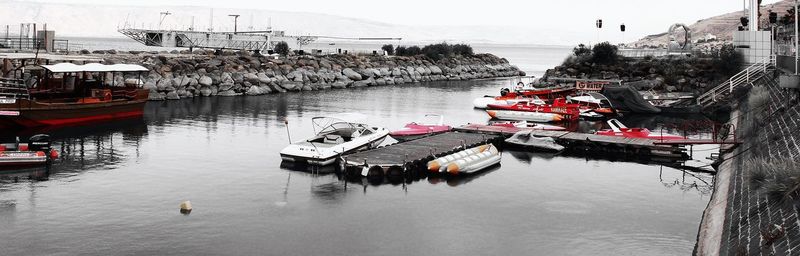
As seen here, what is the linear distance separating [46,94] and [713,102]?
140ft

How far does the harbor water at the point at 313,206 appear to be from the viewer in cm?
1969

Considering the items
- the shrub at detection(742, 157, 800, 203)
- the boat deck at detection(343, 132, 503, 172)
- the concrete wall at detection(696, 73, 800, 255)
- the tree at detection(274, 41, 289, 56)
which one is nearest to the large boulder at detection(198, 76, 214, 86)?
the boat deck at detection(343, 132, 503, 172)

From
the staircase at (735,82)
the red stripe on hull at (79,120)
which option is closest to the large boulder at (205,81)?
the red stripe on hull at (79,120)

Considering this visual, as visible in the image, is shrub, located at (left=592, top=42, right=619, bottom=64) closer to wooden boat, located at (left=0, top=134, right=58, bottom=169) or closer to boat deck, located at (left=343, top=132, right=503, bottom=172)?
boat deck, located at (left=343, top=132, right=503, bottom=172)

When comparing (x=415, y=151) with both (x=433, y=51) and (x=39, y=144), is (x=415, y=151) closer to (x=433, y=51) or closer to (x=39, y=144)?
(x=39, y=144)

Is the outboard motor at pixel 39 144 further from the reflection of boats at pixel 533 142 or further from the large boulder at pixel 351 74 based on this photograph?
the large boulder at pixel 351 74

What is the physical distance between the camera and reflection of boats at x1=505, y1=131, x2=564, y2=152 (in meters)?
36.7

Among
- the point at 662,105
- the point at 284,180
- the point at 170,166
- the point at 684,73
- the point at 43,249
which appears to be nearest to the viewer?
the point at 43,249

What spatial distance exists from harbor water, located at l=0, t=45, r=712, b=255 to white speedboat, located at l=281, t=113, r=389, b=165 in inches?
39.8

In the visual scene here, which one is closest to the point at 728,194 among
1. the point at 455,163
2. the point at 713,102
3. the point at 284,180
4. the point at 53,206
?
the point at 455,163

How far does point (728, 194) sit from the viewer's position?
21875 mm

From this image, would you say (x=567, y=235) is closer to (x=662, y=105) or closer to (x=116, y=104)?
(x=116, y=104)

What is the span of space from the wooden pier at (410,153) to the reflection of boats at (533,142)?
968 millimetres

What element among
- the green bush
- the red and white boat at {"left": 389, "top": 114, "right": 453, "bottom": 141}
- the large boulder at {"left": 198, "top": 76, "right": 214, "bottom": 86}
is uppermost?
the green bush
